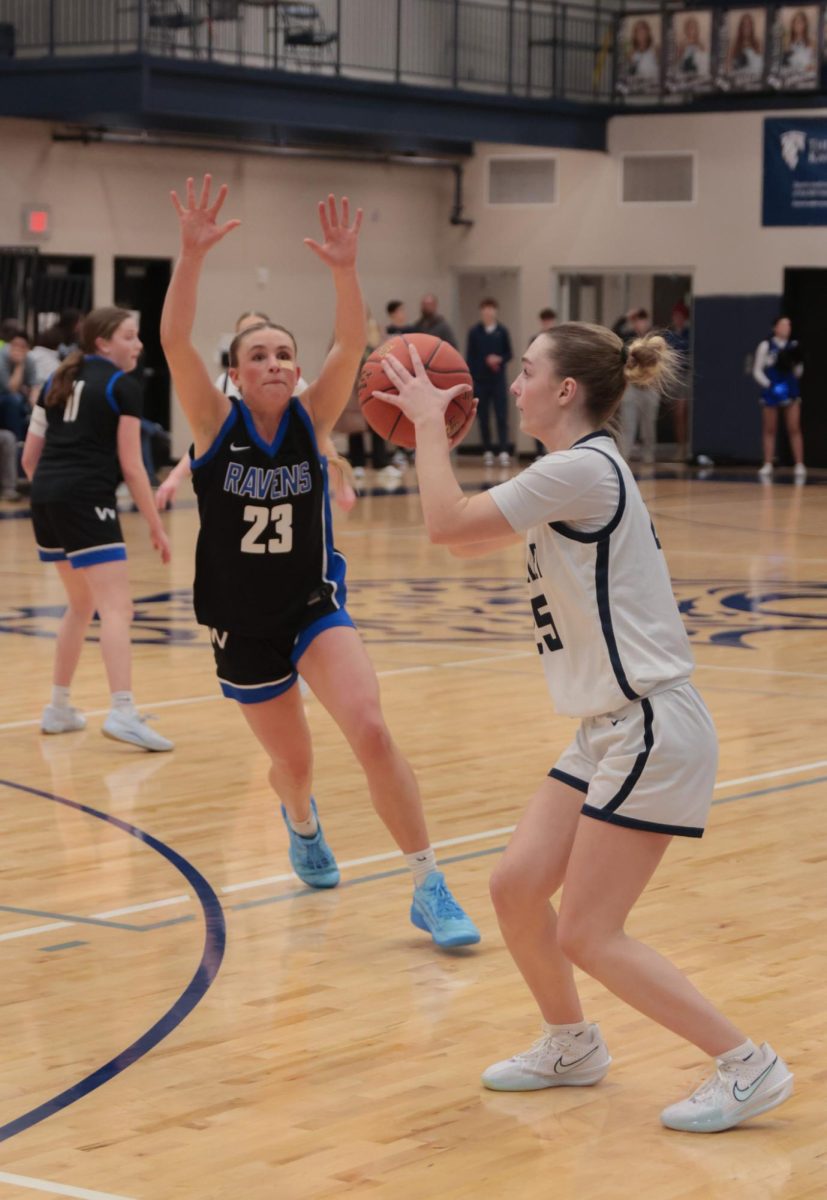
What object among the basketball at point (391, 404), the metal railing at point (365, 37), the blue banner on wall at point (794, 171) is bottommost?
the basketball at point (391, 404)

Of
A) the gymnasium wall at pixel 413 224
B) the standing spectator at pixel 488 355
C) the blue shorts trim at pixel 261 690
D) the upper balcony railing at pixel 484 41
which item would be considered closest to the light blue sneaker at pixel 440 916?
the blue shorts trim at pixel 261 690

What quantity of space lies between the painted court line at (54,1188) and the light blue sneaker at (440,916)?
5.57ft

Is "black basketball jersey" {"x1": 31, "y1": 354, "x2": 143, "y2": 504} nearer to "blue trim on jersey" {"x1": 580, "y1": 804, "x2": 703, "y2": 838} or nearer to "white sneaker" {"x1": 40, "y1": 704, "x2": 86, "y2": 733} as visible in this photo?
"white sneaker" {"x1": 40, "y1": 704, "x2": 86, "y2": 733}

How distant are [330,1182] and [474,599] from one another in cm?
884

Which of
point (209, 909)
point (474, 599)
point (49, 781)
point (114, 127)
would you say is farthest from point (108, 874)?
point (114, 127)

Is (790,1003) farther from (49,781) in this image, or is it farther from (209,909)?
(49,781)

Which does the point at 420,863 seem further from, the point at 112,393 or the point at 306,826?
the point at 112,393

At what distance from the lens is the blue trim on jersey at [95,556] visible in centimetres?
764

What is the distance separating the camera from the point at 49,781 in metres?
7.01

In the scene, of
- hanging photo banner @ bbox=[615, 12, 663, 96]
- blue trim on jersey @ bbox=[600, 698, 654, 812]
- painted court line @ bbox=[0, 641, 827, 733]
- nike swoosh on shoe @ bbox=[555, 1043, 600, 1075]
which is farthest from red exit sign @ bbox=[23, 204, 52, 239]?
blue trim on jersey @ bbox=[600, 698, 654, 812]

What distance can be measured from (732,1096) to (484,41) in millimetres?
22229

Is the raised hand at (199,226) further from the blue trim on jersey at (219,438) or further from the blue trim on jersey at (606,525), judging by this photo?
the blue trim on jersey at (606,525)

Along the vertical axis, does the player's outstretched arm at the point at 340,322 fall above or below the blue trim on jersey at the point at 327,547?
above

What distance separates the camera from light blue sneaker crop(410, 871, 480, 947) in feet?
16.3
